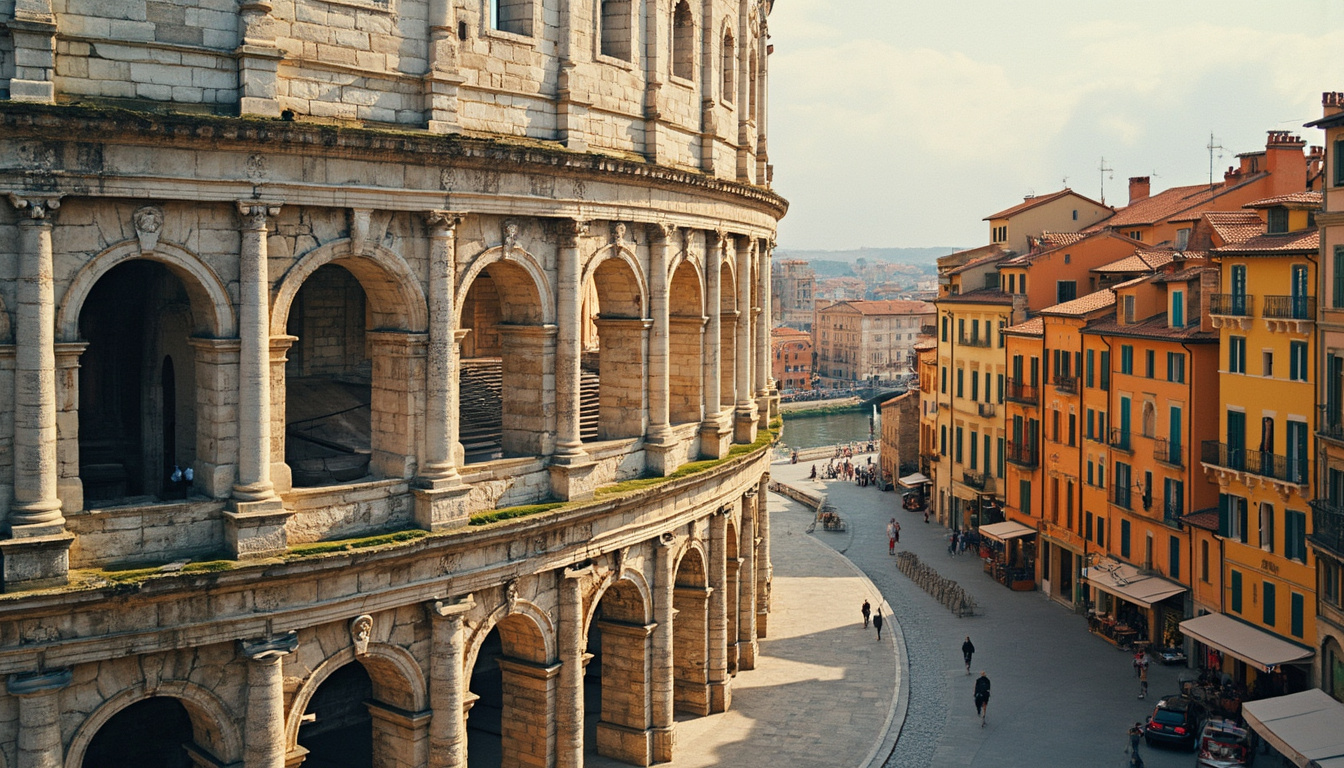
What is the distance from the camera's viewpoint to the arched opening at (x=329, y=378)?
3014cm

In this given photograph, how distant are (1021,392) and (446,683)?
1515 inches

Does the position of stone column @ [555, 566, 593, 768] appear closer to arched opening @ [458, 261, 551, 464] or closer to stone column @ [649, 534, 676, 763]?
arched opening @ [458, 261, 551, 464]

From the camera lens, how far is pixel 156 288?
92.8 feet

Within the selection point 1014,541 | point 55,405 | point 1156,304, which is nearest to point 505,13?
point 55,405

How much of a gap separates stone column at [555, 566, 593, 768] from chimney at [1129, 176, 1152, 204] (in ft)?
176

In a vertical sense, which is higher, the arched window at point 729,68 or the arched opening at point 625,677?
the arched window at point 729,68

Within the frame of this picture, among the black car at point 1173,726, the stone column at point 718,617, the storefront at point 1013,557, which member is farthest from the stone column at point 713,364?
the storefront at point 1013,557

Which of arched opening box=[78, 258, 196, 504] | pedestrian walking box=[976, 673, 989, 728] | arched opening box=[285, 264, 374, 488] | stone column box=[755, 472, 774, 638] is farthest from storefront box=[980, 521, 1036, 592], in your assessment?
arched opening box=[78, 258, 196, 504]

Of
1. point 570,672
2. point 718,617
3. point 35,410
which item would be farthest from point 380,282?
point 718,617

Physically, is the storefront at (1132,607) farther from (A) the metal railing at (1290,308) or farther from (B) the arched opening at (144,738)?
(B) the arched opening at (144,738)

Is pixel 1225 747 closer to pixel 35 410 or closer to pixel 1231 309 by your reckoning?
pixel 1231 309

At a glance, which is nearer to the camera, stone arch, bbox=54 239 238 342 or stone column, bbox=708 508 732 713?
stone arch, bbox=54 239 238 342

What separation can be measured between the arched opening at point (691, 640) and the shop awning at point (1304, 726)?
14258mm

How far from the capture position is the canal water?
14775 centimetres
